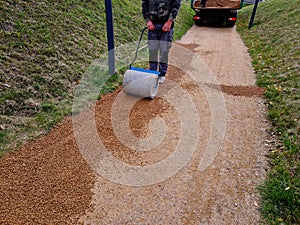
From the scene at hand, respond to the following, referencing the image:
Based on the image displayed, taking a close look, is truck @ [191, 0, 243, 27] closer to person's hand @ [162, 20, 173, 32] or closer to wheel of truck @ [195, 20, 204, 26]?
wheel of truck @ [195, 20, 204, 26]

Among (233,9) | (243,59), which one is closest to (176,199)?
(243,59)

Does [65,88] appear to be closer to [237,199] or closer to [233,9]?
[237,199]

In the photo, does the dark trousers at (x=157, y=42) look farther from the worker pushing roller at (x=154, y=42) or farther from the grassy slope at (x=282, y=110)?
the grassy slope at (x=282, y=110)

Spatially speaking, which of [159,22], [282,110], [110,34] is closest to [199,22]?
[159,22]

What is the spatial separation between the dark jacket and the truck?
7852 mm

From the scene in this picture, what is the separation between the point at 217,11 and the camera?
10.8 m

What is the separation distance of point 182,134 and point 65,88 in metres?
1.84

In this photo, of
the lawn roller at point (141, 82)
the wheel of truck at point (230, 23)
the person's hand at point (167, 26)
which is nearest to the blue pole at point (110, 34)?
the lawn roller at point (141, 82)

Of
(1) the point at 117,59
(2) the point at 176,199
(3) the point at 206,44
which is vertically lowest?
(3) the point at 206,44

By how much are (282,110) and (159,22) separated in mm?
2210

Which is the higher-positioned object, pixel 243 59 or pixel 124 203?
pixel 124 203

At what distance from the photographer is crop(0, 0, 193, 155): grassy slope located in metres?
2.93

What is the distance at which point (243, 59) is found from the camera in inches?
238

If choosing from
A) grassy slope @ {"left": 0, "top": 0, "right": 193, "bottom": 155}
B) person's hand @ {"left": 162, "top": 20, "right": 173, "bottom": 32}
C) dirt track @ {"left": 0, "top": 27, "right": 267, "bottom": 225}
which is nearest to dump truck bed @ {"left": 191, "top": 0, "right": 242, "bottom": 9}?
grassy slope @ {"left": 0, "top": 0, "right": 193, "bottom": 155}
